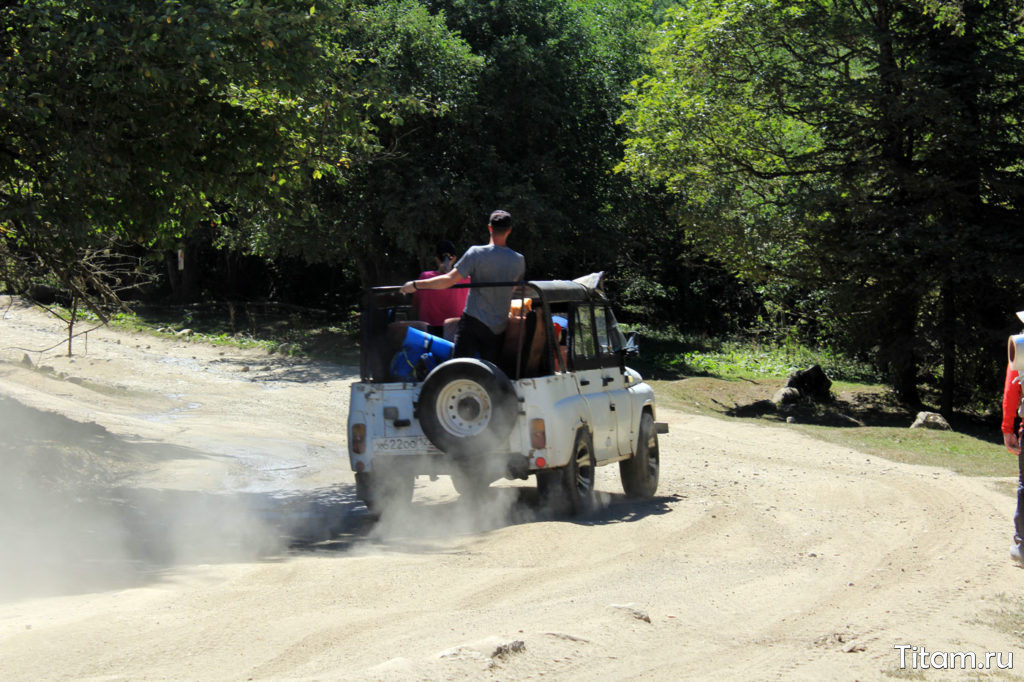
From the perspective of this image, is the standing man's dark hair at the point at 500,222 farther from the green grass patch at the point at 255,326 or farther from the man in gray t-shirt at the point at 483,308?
the green grass patch at the point at 255,326

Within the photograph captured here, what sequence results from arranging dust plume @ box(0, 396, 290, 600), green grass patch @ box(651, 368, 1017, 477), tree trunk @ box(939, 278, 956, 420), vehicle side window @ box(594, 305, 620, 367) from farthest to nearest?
tree trunk @ box(939, 278, 956, 420) → green grass patch @ box(651, 368, 1017, 477) → vehicle side window @ box(594, 305, 620, 367) → dust plume @ box(0, 396, 290, 600)

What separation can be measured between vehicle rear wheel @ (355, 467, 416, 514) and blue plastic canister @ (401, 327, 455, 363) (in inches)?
42.5

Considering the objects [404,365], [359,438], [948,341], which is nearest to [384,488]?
[359,438]

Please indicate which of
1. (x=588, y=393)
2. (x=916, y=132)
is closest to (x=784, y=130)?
(x=916, y=132)

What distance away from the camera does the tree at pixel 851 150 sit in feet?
64.5

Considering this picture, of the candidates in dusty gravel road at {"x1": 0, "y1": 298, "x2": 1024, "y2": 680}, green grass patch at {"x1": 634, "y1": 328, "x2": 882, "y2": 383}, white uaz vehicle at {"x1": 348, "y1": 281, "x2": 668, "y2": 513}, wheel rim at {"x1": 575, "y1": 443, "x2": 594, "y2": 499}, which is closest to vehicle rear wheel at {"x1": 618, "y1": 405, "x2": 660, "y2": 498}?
dusty gravel road at {"x1": 0, "y1": 298, "x2": 1024, "y2": 680}

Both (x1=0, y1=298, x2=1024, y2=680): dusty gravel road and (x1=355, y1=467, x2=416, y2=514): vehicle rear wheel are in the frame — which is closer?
(x1=0, y1=298, x2=1024, y2=680): dusty gravel road

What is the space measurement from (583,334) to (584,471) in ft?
4.40

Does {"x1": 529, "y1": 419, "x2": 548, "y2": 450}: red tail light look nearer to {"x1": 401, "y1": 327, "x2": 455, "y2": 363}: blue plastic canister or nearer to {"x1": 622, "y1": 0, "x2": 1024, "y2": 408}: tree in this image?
{"x1": 401, "y1": 327, "x2": 455, "y2": 363}: blue plastic canister

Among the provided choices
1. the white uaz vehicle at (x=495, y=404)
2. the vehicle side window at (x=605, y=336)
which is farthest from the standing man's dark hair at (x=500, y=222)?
the vehicle side window at (x=605, y=336)

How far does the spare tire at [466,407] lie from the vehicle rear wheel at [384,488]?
787 mm

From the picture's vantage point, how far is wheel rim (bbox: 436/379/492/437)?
27.8 feet

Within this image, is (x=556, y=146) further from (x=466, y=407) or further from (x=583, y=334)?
(x=466, y=407)

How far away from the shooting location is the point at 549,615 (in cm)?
595
